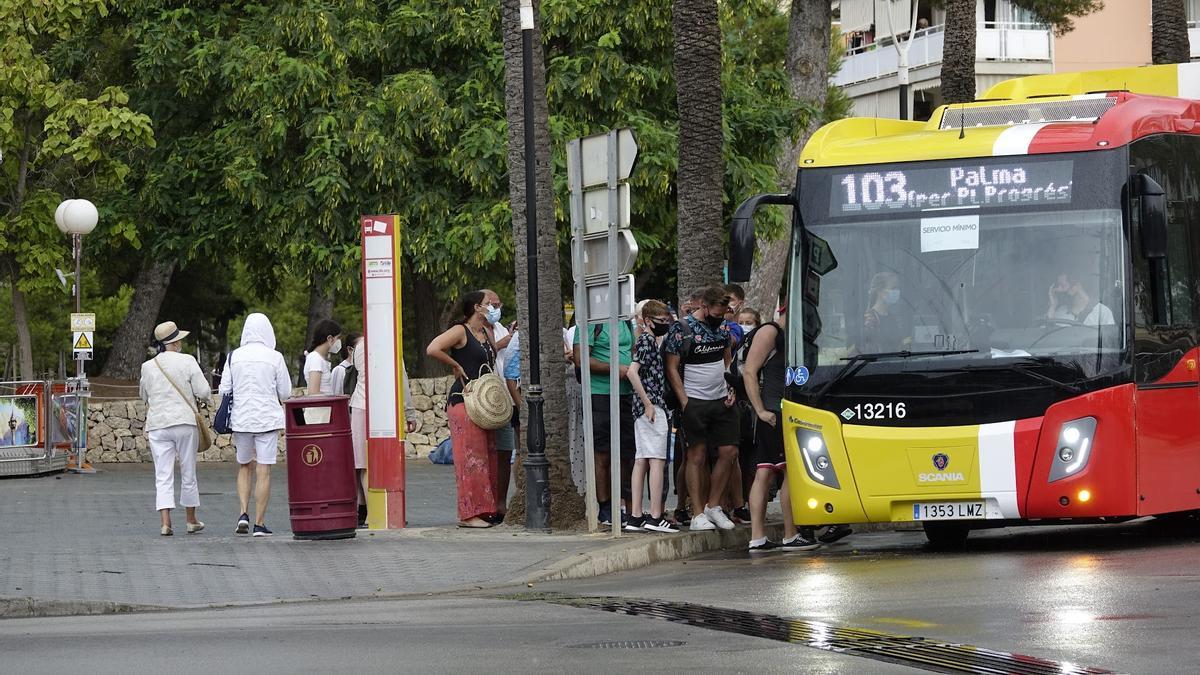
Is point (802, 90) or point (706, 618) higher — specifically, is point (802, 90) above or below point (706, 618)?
above

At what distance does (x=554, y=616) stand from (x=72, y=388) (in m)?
19.8

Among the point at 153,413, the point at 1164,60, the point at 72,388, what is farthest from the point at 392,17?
the point at 153,413

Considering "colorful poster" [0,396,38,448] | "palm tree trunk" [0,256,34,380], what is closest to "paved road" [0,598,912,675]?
"colorful poster" [0,396,38,448]

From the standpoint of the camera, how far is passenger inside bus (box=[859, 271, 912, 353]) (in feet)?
46.2

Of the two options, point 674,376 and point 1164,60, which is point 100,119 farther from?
point 674,376

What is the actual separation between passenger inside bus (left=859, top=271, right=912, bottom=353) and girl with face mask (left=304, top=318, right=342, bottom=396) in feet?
16.5

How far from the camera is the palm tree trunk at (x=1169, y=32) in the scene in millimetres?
28859

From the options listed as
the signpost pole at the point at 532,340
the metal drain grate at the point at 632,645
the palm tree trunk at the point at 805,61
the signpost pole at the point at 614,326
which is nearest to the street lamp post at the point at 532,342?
the signpost pole at the point at 532,340

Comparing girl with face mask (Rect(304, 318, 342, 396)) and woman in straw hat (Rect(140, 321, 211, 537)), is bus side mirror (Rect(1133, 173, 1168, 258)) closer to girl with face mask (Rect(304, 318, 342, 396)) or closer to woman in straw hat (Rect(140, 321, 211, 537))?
girl with face mask (Rect(304, 318, 342, 396))

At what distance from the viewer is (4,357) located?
68.3m

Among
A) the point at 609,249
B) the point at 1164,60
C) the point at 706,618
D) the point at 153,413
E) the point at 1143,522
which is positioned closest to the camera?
the point at 706,618

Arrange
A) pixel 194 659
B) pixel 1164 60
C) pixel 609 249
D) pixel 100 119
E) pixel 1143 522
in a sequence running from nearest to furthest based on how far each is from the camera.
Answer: pixel 194 659
pixel 609 249
pixel 1143 522
pixel 1164 60
pixel 100 119

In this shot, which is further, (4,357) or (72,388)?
(4,357)

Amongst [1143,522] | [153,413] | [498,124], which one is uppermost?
[498,124]
